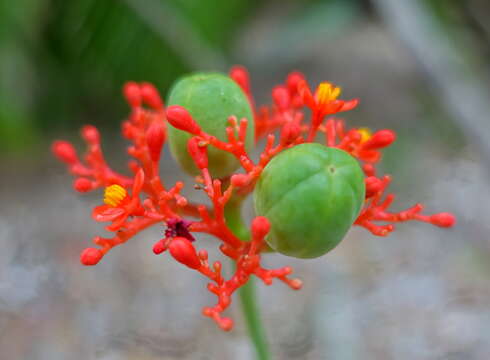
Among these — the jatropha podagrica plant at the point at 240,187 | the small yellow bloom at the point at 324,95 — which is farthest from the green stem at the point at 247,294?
the small yellow bloom at the point at 324,95

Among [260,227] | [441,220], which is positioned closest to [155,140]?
[260,227]

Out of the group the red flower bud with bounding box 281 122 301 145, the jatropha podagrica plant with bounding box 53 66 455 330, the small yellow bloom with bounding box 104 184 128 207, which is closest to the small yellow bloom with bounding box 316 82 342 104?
the jatropha podagrica plant with bounding box 53 66 455 330

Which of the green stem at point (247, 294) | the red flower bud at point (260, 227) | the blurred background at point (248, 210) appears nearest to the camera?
the red flower bud at point (260, 227)

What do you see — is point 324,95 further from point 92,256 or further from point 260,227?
point 92,256

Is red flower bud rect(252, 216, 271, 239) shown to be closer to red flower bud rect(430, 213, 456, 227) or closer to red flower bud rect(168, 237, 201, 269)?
red flower bud rect(168, 237, 201, 269)

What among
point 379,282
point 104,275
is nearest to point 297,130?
point 379,282

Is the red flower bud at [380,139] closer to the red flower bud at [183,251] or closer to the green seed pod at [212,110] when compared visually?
the green seed pod at [212,110]
